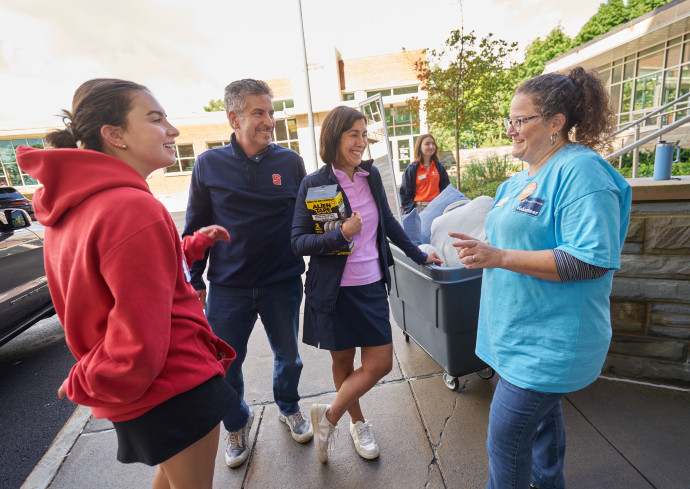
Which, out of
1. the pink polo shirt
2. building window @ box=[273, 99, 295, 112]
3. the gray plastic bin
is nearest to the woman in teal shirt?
the pink polo shirt

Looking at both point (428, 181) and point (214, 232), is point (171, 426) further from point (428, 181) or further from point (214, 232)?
point (428, 181)

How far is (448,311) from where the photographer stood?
7.70 feet

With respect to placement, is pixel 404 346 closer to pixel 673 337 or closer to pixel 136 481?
pixel 673 337

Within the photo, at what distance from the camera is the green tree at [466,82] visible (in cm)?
859

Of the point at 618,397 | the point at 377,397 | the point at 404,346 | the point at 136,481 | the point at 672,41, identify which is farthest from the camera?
the point at 672,41

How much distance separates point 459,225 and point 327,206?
42.6 inches

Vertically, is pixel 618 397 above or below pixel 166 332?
below

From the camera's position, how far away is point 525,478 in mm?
1493

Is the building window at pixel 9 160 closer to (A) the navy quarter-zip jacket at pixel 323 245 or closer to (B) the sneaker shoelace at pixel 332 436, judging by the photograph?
(A) the navy quarter-zip jacket at pixel 323 245

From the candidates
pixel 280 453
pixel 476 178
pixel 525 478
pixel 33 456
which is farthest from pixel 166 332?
pixel 476 178

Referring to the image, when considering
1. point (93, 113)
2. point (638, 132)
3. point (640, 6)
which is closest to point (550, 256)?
point (93, 113)

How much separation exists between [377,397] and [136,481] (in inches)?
64.5

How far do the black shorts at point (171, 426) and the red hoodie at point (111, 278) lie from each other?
4cm

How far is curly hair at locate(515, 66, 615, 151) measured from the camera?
137 cm
